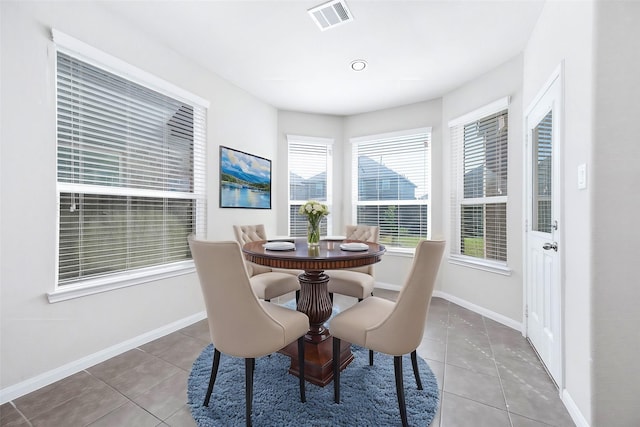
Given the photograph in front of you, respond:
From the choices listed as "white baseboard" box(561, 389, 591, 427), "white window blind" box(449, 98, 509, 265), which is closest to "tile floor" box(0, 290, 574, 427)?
"white baseboard" box(561, 389, 591, 427)

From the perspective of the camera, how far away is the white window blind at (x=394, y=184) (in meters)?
3.92

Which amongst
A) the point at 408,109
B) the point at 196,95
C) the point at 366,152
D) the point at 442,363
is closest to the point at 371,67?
the point at 408,109

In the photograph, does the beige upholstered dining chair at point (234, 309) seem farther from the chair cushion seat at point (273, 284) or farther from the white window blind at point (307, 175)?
the white window blind at point (307, 175)

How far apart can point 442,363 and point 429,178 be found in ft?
8.38

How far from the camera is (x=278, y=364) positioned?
201 cm

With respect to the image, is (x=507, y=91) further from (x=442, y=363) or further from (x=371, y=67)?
(x=442, y=363)

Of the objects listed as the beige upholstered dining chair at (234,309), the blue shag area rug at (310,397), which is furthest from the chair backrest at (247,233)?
the beige upholstered dining chair at (234,309)

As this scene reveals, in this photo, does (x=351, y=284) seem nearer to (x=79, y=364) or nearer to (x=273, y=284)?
(x=273, y=284)

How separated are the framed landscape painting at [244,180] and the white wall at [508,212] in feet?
9.13

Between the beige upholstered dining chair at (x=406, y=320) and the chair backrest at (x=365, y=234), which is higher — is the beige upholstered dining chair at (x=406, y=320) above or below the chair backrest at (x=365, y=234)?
below

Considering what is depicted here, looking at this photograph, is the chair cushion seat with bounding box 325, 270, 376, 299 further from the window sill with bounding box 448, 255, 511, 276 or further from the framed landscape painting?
the framed landscape painting

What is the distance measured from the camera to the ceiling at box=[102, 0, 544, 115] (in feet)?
6.89

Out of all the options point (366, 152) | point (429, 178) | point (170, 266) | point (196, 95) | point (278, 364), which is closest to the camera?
point (278, 364)

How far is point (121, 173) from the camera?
90.3 inches
